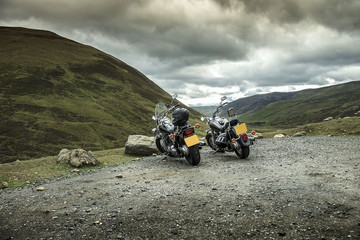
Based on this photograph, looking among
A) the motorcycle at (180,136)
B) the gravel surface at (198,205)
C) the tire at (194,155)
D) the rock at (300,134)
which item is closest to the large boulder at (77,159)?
the gravel surface at (198,205)

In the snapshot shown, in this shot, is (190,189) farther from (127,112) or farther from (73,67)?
(73,67)

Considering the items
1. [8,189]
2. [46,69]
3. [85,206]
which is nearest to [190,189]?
[85,206]

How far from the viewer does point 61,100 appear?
3120 inches

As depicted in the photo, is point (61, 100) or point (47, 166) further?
point (61, 100)

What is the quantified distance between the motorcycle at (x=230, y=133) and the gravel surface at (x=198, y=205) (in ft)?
8.18

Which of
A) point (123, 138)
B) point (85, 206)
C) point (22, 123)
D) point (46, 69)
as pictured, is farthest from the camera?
point (46, 69)

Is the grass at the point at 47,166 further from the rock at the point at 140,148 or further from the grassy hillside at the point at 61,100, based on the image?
the grassy hillside at the point at 61,100

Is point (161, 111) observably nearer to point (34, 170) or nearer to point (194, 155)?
point (194, 155)

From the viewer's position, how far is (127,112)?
290 ft

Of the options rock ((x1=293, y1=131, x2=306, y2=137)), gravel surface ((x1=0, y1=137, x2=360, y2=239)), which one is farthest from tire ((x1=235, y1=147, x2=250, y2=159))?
rock ((x1=293, y1=131, x2=306, y2=137))

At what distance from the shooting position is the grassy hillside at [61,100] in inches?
2277

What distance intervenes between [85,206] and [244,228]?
466 cm

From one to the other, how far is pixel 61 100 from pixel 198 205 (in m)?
83.0

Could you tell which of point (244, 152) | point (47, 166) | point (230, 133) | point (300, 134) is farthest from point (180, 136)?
point (300, 134)
